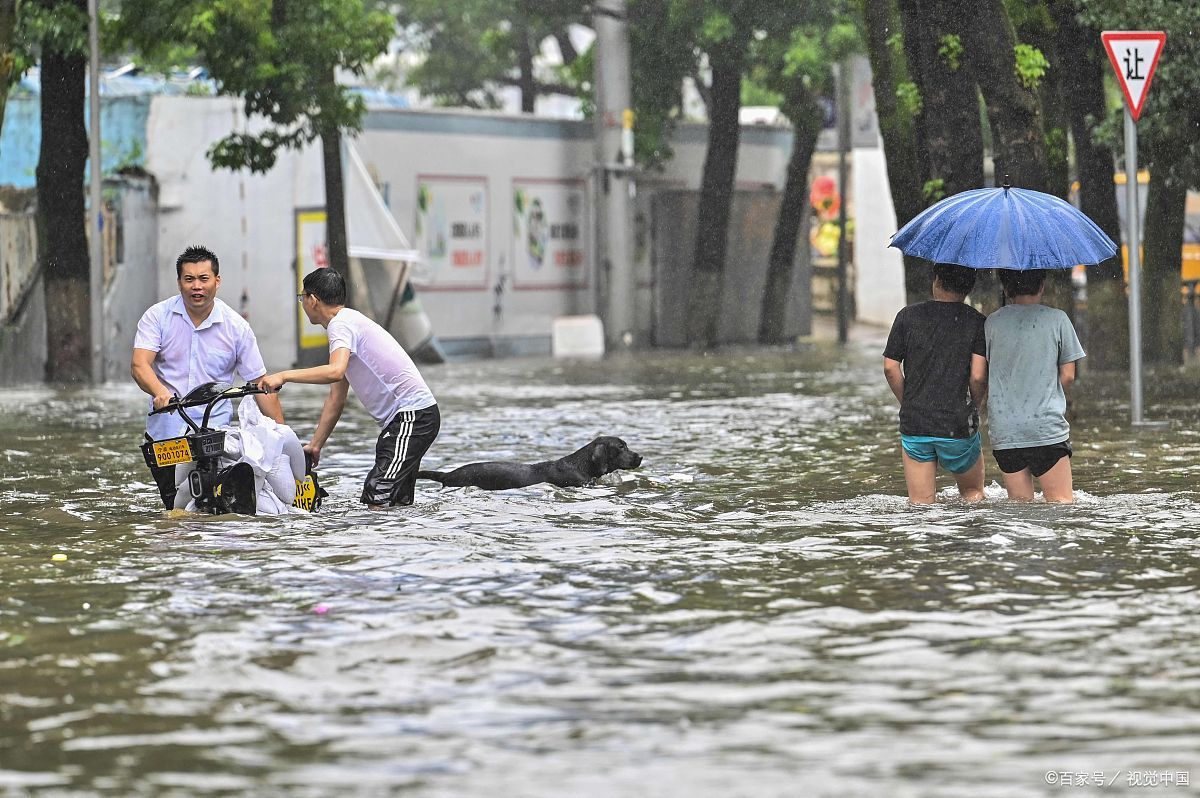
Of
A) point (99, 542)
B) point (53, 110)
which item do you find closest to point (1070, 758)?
point (99, 542)

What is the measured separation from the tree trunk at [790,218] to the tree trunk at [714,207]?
1.49 meters

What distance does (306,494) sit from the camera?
10.8 metres

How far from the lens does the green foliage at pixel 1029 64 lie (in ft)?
51.9

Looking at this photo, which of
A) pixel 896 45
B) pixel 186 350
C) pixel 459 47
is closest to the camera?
pixel 186 350

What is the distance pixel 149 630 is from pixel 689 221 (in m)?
28.2

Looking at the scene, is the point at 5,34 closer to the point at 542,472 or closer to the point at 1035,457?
the point at 542,472

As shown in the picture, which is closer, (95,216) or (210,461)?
(210,461)

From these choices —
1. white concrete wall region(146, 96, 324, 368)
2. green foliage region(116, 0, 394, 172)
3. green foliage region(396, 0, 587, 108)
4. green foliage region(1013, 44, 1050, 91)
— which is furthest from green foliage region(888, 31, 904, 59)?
green foliage region(396, 0, 587, 108)

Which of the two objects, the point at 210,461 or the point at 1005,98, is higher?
the point at 1005,98

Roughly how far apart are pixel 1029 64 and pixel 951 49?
68cm

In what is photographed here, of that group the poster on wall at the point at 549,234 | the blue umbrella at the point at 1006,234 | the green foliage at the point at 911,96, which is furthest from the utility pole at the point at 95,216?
the blue umbrella at the point at 1006,234

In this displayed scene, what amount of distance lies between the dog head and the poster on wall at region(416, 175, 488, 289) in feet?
57.7

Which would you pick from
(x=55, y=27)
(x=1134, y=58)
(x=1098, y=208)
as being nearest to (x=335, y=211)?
(x=55, y=27)

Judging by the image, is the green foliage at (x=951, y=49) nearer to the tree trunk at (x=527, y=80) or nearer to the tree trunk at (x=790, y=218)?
the tree trunk at (x=790, y=218)
